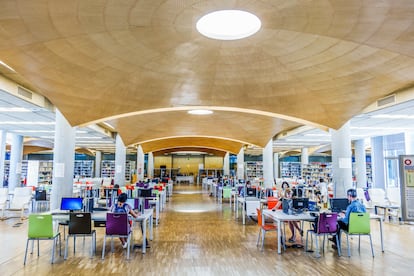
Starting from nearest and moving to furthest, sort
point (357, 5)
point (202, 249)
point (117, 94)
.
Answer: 1. point (357, 5)
2. point (202, 249)
3. point (117, 94)

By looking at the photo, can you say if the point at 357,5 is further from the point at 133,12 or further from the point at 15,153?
the point at 15,153

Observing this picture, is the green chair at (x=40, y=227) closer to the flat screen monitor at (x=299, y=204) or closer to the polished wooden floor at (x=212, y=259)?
the polished wooden floor at (x=212, y=259)

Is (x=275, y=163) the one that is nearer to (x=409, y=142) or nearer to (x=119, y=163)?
(x=409, y=142)

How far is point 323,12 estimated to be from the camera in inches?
197

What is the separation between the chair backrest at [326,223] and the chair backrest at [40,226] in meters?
5.05

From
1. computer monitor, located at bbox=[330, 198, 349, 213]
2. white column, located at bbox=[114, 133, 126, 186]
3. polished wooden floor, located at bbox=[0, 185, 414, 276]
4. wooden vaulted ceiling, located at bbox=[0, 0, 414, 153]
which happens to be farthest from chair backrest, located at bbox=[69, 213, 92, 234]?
white column, located at bbox=[114, 133, 126, 186]

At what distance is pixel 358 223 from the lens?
6105 millimetres

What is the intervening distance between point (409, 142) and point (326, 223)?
13.6 m

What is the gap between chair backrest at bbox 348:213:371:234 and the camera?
6.08 metres

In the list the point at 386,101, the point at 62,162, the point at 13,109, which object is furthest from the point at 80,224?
the point at 386,101

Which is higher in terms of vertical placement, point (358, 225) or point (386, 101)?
point (386, 101)

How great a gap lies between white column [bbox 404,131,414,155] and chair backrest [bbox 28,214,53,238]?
17177mm

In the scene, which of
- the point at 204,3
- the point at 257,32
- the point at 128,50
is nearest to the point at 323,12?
the point at 257,32

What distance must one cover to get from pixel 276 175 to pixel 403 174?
3399 centimetres
